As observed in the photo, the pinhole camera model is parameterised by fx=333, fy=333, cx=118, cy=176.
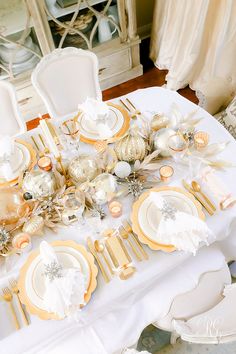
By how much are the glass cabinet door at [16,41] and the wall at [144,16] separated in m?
1.07

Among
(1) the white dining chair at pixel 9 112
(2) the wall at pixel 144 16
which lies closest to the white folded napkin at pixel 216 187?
(1) the white dining chair at pixel 9 112

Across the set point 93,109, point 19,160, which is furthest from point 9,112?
point 93,109

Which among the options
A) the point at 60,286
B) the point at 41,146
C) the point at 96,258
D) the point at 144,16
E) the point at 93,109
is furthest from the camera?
the point at 144,16

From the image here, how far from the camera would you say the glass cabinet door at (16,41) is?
2.15 metres

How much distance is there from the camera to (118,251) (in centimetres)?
119

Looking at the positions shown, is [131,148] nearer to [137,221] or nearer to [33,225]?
[137,221]

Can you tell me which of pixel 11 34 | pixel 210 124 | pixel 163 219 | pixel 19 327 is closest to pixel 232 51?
pixel 210 124

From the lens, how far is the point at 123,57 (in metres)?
2.67

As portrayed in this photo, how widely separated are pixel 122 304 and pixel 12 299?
390 mm

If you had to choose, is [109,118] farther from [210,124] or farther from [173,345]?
[173,345]

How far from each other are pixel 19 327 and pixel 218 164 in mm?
958

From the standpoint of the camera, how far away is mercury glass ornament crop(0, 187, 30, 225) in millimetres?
1236

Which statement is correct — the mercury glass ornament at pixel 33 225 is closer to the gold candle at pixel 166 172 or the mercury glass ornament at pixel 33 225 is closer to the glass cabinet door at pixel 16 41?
the gold candle at pixel 166 172

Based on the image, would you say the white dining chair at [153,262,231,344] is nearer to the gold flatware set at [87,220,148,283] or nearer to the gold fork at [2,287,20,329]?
the gold flatware set at [87,220,148,283]
